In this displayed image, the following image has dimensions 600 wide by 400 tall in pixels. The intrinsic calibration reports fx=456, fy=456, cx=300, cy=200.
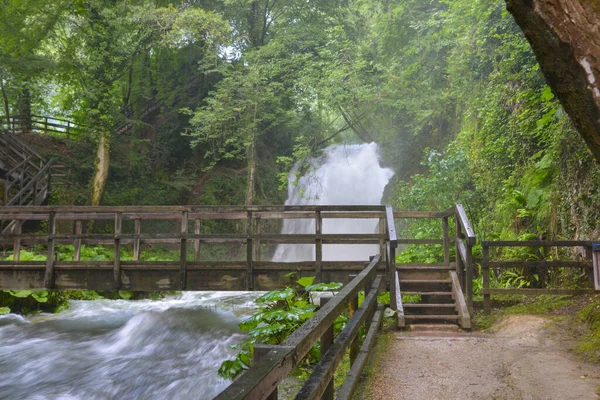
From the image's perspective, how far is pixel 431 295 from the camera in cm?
724

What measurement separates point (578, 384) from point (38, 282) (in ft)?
28.6

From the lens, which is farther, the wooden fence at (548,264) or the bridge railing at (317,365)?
the wooden fence at (548,264)

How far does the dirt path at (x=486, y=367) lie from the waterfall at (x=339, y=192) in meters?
16.2

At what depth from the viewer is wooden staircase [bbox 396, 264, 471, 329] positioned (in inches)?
257

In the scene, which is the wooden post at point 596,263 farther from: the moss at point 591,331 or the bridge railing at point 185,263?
the bridge railing at point 185,263

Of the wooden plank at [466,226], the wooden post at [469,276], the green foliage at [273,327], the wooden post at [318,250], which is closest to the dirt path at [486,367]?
the wooden post at [469,276]

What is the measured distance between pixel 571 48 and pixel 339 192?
21732mm

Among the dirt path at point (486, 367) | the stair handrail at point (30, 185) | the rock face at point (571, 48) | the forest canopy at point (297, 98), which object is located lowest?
the dirt path at point (486, 367)

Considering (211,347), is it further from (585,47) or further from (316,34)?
(316,34)

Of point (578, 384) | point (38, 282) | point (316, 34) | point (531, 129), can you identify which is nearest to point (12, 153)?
point (38, 282)

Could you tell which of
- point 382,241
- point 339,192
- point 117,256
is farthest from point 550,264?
point 339,192

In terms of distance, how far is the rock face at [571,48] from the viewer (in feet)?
6.78

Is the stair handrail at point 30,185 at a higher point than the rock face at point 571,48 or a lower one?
higher

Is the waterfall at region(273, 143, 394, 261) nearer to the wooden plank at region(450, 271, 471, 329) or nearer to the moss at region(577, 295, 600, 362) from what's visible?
the wooden plank at region(450, 271, 471, 329)
